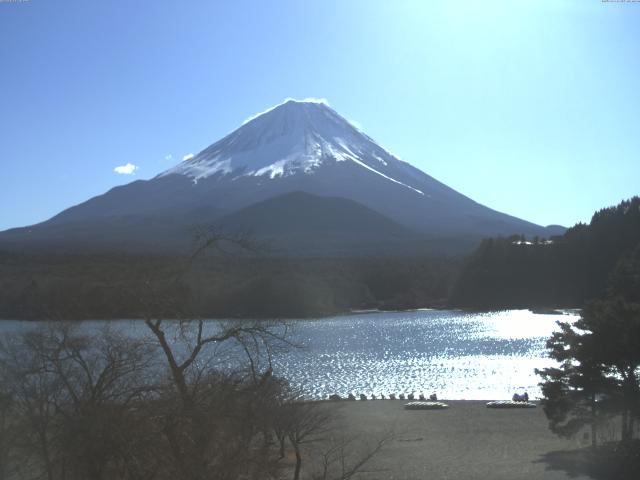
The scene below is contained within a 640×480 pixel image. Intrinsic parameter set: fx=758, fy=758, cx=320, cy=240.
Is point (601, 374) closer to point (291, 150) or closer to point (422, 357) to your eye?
point (422, 357)

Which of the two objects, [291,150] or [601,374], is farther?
[291,150]

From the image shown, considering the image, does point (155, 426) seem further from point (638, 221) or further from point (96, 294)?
point (638, 221)

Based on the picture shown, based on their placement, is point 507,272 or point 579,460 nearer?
point 579,460

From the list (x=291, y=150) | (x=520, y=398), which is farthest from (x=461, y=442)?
(x=291, y=150)

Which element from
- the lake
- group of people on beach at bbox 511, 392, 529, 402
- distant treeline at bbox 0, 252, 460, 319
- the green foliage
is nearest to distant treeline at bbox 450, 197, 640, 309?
distant treeline at bbox 0, 252, 460, 319

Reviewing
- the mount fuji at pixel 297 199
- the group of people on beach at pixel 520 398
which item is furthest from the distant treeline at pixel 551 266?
the group of people on beach at pixel 520 398

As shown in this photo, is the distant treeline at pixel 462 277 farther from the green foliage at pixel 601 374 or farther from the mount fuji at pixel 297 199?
the green foliage at pixel 601 374

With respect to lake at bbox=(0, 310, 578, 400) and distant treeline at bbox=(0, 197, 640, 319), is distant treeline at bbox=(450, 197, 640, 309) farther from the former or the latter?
lake at bbox=(0, 310, 578, 400)

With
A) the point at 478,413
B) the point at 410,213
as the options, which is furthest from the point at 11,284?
the point at 410,213
